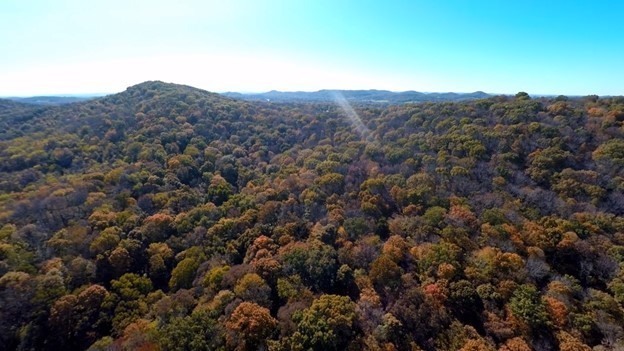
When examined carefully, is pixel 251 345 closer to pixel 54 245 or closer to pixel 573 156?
pixel 54 245

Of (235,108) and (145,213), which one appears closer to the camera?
(145,213)

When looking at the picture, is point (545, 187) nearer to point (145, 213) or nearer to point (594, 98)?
point (594, 98)

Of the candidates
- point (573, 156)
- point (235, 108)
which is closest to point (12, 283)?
point (573, 156)

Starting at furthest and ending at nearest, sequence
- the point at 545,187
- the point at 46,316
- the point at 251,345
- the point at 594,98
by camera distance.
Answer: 1. the point at 594,98
2. the point at 545,187
3. the point at 46,316
4. the point at 251,345

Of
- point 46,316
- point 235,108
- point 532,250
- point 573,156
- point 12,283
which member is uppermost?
point 235,108

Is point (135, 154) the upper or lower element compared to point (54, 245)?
upper

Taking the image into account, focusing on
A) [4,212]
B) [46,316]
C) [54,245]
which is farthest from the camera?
[4,212]
